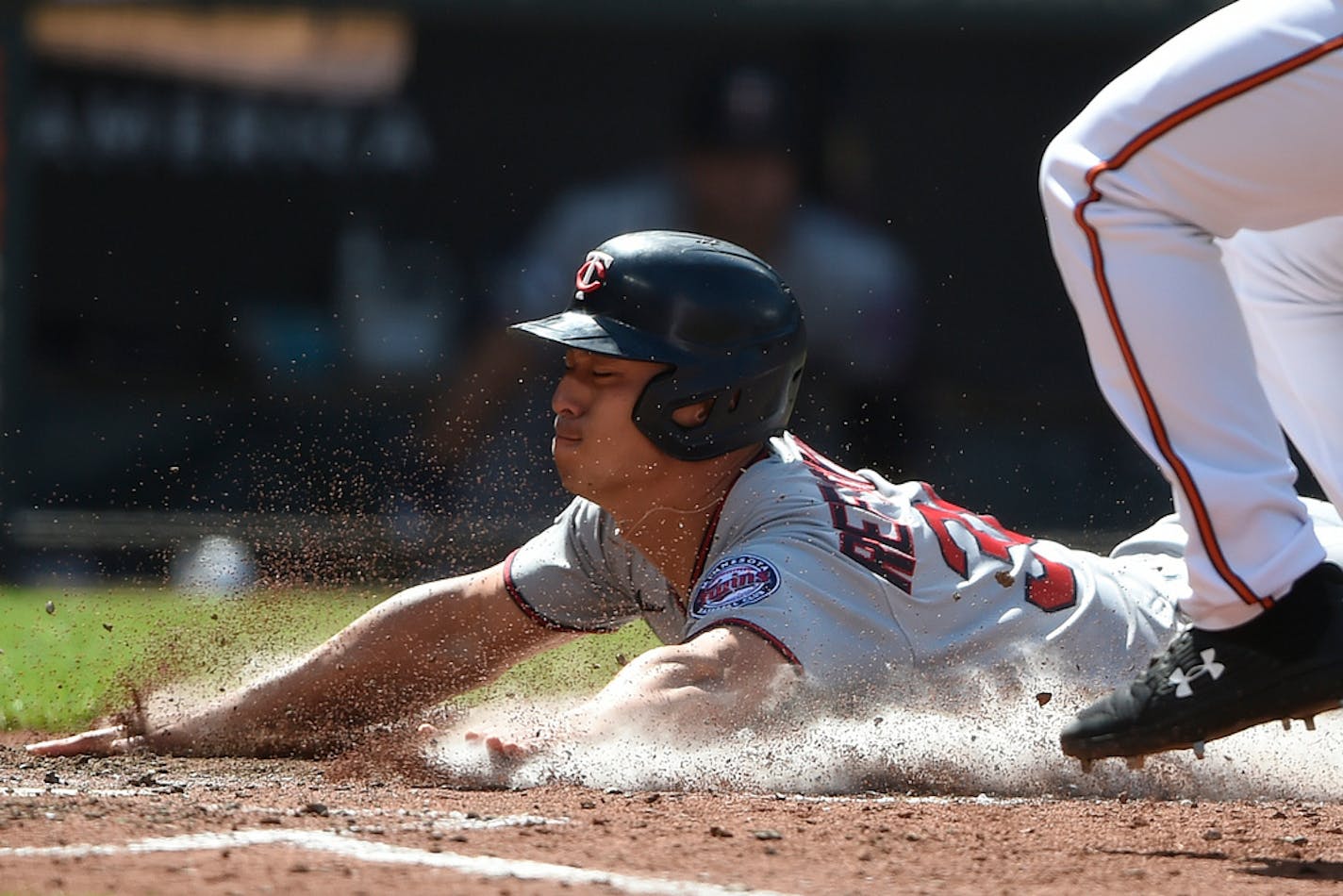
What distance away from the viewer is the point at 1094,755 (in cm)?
307

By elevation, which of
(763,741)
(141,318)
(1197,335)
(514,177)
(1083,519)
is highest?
(1197,335)

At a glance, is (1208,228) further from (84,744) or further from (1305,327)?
(84,744)

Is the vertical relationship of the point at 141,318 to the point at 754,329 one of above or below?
below

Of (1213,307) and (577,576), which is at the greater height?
(1213,307)

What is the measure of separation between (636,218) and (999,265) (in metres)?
1.89

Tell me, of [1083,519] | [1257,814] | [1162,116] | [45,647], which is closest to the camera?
[1162,116]

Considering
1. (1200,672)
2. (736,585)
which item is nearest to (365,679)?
(736,585)

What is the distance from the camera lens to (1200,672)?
3012 millimetres

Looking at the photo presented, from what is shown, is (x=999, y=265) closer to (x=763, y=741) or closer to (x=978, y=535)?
(x=978, y=535)

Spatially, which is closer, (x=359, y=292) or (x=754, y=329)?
(x=754, y=329)

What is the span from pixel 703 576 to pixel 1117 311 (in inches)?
49.3

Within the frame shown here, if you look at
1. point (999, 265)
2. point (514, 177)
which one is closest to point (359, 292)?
point (514, 177)

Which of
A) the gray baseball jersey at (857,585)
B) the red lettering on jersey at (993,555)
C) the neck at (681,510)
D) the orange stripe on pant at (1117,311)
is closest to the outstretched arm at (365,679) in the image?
the gray baseball jersey at (857,585)

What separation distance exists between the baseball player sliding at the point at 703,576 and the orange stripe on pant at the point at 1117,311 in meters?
0.84
